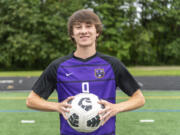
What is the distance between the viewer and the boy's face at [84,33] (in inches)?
86.4

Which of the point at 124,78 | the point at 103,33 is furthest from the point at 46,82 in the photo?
the point at 103,33

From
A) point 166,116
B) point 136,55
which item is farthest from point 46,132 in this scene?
point 136,55

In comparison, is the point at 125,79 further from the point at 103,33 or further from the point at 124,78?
the point at 103,33

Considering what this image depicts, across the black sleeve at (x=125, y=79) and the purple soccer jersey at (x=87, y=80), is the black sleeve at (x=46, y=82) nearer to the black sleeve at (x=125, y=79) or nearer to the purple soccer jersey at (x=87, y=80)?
the purple soccer jersey at (x=87, y=80)

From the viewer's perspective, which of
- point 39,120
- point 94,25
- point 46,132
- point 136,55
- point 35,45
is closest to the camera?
point 94,25

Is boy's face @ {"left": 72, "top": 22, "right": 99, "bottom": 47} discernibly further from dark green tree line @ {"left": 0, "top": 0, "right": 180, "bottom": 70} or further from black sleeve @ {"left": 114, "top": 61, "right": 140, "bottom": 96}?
dark green tree line @ {"left": 0, "top": 0, "right": 180, "bottom": 70}

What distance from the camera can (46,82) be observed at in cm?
235

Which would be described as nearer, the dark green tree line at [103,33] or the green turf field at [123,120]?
the green turf field at [123,120]

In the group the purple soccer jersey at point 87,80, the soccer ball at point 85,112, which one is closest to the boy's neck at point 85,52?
the purple soccer jersey at point 87,80

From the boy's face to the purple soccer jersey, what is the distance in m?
0.17

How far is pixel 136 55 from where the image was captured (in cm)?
3341

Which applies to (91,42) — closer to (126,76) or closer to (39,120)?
(126,76)

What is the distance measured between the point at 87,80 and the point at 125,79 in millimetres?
343

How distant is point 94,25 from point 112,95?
60 cm
